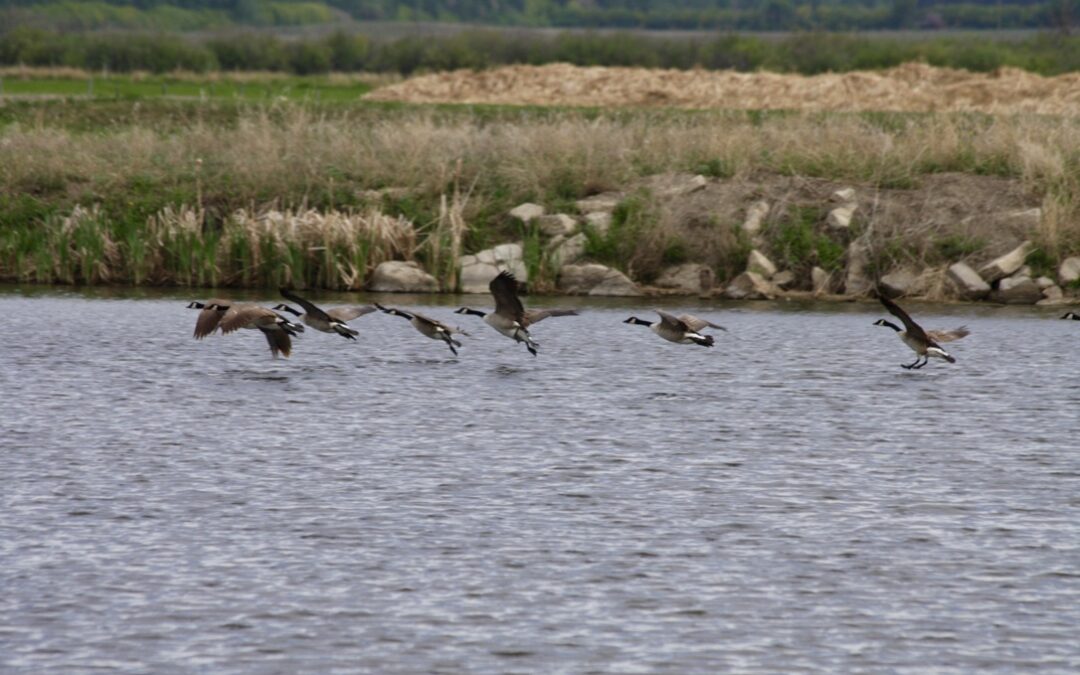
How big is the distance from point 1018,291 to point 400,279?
11.0m

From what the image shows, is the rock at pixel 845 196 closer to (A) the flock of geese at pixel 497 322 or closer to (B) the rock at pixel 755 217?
(B) the rock at pixel 755 217

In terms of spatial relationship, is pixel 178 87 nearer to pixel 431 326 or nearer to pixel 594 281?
pixel 594 281

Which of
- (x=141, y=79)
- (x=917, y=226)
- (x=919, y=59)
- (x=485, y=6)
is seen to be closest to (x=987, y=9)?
(x=485, y=6)

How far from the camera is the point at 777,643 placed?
10531 mm

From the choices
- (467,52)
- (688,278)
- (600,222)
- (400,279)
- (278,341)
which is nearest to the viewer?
(278,341)

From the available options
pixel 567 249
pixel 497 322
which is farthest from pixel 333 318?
pixel 567 249

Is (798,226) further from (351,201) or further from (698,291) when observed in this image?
(351,201)

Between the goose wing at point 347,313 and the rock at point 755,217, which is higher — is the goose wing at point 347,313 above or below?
below

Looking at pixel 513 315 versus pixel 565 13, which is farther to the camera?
pixel 565 13

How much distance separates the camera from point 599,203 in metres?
33.1

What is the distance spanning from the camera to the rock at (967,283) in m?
30.8

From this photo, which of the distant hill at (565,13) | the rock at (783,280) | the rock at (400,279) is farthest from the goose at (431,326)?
the distant hill at (565,13)

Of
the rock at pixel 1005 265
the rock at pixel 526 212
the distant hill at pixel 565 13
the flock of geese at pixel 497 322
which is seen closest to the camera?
the flock of geese at pixel 497 322

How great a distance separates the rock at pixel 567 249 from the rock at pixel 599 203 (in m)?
0.80
